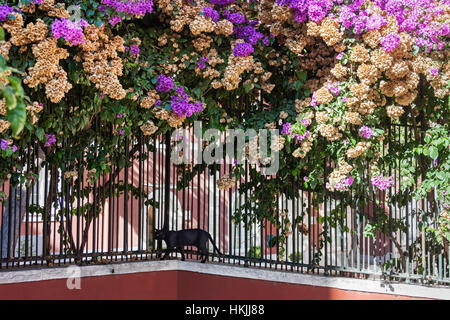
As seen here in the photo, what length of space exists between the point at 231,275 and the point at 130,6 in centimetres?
319

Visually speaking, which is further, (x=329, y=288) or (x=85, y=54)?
(x=329, y=288)

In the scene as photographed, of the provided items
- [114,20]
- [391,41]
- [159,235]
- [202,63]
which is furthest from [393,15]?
[159,235]

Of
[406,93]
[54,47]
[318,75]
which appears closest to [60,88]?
[54,47]

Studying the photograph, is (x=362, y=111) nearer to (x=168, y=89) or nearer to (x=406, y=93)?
(x=406, y=93)

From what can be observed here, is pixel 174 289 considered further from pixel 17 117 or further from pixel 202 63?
pixel 17 117

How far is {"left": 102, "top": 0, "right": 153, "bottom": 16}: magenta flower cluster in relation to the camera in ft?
16.1

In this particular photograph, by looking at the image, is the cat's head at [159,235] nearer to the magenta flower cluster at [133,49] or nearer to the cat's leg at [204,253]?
the cat's leg at [204,253]

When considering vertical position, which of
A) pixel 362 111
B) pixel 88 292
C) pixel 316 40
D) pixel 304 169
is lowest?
pixel 88 292

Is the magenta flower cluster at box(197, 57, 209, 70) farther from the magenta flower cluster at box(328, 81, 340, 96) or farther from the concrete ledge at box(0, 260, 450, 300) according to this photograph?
the concrete ledge at box(0, 260, 450, 300)

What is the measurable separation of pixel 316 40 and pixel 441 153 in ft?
5.94

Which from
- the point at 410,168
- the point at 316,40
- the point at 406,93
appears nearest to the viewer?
the point at 406,93

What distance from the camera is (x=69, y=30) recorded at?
177 inches

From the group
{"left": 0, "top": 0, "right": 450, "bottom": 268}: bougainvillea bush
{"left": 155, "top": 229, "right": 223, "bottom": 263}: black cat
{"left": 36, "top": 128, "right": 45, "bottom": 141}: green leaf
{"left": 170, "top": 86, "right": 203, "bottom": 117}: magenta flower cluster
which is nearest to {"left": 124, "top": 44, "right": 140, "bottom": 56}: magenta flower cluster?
{"left": 0, "top": 0, "right": 450, "bottom": 268}: bougainvillea bush

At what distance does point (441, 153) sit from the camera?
538 centimetres
